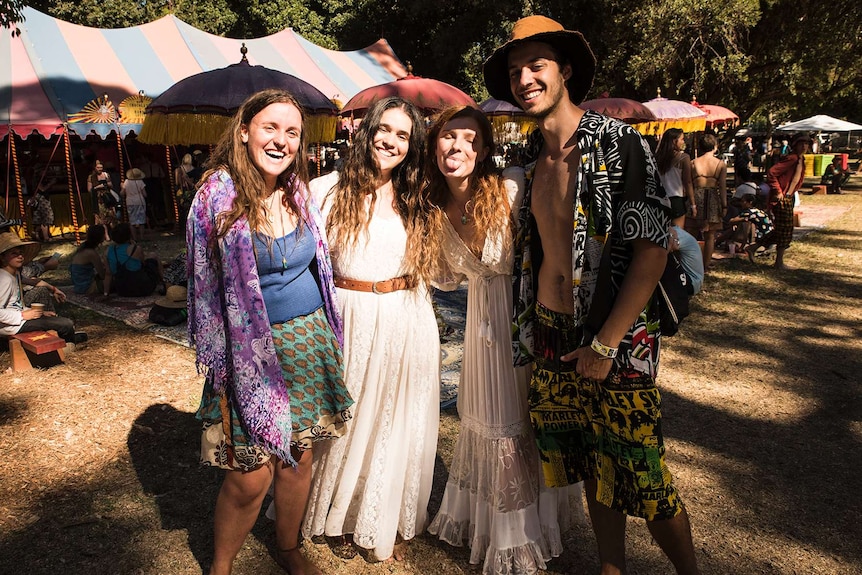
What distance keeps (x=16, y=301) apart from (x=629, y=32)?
13671 millimetres

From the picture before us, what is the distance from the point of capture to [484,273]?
269 cm

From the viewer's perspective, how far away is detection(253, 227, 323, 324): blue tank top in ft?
7.53

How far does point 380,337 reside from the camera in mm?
2744

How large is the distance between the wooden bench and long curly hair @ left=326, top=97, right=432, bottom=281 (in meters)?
3.77

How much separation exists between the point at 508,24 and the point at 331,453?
17.7 meters

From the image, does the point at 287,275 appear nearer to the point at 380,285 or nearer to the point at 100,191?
the point at 380,285

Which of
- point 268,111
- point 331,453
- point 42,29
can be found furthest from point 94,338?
point 42,29

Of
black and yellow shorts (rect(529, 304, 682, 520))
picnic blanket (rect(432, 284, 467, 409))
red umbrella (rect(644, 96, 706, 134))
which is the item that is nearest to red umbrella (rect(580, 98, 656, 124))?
red umbrella (rect(644, 96, 706, 134))

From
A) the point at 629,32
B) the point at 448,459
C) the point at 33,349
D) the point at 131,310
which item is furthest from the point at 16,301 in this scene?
the point at 629,32

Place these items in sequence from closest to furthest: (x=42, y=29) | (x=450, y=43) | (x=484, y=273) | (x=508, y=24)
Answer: (x=484, y=273)
(x=42, y=29)
(x=508, y=24)
(x=450, y=43)

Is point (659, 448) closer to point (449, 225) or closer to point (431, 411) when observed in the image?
point (431, 411)

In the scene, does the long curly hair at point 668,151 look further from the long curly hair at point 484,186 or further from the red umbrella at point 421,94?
the long curly hair at point 484,186

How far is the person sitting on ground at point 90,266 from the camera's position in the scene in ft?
26.2

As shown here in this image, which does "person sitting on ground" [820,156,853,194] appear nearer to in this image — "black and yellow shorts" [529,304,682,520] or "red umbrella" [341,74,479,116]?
"red umbrella" [341,74,479,116]
